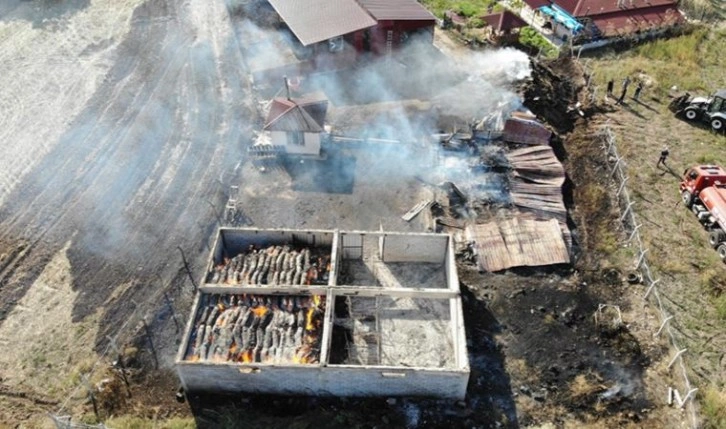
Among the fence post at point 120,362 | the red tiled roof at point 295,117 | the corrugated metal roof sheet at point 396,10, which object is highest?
the corrugated metal roof sheet at point 396,10

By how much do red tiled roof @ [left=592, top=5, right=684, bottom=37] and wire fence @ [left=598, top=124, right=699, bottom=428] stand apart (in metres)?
11.4

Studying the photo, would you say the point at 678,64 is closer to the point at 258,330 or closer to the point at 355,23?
the point at 355,23

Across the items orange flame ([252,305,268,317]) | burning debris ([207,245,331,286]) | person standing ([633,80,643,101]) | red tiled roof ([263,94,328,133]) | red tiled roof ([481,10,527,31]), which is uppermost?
red tiled roof ([481,10,527,31])

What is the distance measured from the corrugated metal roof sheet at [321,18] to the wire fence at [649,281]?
662 inches

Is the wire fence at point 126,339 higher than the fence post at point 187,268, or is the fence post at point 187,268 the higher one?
the fence post at point 187,268

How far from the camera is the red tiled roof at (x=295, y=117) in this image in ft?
95.3

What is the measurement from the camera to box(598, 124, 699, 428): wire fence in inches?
782

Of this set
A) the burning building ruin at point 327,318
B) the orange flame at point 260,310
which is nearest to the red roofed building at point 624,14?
the burning building ruin at point 327,318

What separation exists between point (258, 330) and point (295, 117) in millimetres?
12803

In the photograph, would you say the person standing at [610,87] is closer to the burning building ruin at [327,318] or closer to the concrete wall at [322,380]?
the burning building ruin at [327,318]

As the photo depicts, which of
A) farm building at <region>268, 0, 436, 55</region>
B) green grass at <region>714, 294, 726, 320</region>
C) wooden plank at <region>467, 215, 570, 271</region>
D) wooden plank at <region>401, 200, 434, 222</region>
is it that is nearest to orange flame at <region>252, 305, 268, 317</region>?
wooden plank at <region>401, 200, 434, 222</region>

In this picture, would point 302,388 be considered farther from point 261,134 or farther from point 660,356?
point 261,134

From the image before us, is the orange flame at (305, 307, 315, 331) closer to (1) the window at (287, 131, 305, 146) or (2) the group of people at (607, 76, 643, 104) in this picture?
(1) the window at (287, 131, 305, 146)

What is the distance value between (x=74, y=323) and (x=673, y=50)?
39.9 meters
